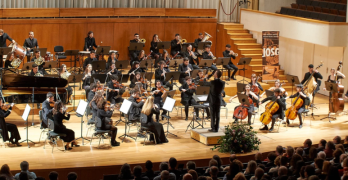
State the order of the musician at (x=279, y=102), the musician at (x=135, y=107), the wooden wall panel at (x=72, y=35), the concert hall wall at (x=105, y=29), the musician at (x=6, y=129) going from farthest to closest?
1. the wooden wall panel at (x=72, y=35)
2. the concert hall wall at (x=105, y=29)
3. the musician at (x=279, y=102)
4. the musician at (x=135, y=107)
5. the musician at (x=6, y=129)

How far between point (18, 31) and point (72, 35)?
5.45 feet

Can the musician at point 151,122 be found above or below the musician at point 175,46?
below

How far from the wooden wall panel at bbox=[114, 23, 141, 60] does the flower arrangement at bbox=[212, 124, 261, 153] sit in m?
7.60

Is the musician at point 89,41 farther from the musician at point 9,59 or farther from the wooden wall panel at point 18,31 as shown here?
the musician at point 9,59

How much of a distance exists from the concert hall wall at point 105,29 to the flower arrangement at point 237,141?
301 inches

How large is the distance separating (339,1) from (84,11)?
8259mm

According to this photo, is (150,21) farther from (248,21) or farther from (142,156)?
(142,156)

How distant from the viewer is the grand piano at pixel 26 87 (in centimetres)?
1059

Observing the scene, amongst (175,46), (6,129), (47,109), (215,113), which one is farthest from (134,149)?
(175,46)

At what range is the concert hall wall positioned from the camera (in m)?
15.5

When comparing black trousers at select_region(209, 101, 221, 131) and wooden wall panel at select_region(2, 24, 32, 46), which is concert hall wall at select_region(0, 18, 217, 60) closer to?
wooden wall panel at select_region(2, 24, 32, 46)

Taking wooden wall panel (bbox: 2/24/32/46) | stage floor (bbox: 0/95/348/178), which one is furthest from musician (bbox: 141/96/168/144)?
wooden wall panel (bbox: 2/24/32/46)

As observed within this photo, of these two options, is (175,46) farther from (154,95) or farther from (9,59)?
(9,59)

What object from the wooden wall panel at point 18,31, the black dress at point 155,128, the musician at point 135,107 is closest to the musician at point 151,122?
the black dress at point 155,128
